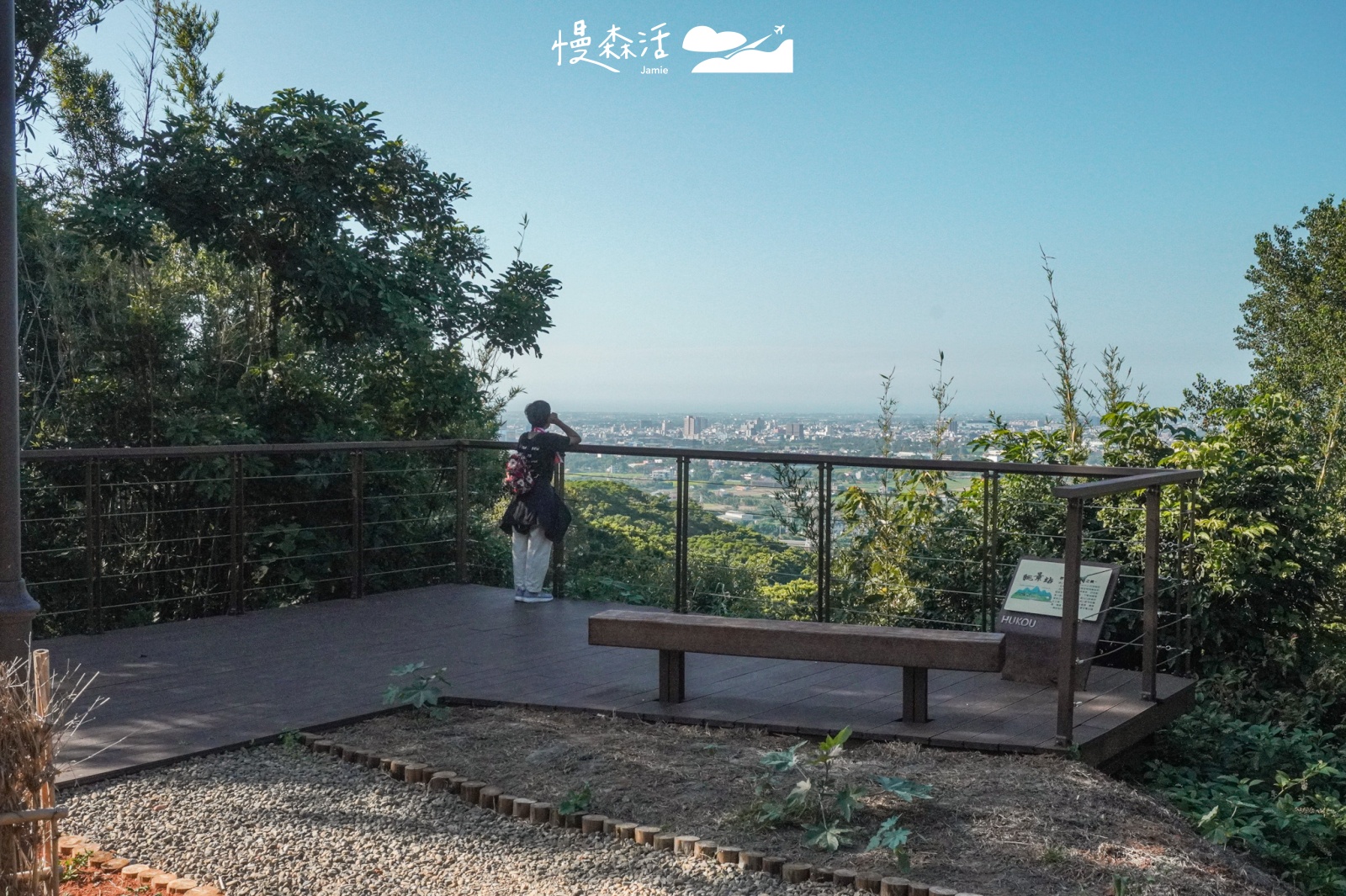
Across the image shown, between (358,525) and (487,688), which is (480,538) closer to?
(358,525)

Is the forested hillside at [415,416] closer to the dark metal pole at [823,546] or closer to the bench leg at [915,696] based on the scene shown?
the dark metal pole at [823,546]

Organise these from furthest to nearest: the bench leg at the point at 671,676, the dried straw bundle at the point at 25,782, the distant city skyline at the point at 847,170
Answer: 1. the distant city skyline at the point at 847,170
2. the bench leg at the point at 671,676
3. the dried straw bundle at the point at 25,782

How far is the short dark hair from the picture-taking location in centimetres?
794

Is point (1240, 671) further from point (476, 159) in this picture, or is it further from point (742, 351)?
point (742, 351)

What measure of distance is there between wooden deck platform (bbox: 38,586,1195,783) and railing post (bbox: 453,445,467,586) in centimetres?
143

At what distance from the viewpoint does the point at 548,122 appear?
53.5 feet

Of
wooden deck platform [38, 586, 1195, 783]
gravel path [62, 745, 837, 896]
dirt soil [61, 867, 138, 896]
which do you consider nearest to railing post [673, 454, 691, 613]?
wooden deck platform [38, 586, 1195, 783]

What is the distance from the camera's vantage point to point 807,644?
4941 mm

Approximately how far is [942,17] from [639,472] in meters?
10.3

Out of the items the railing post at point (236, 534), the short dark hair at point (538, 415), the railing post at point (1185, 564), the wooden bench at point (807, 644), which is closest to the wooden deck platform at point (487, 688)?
the wooden bench at point (807, 644)

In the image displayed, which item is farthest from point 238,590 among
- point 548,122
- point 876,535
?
point 548,122

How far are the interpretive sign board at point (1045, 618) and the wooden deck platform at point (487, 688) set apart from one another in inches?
5.3

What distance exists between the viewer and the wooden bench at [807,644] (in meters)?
4.68

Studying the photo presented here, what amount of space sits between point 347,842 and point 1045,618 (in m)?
3.58
